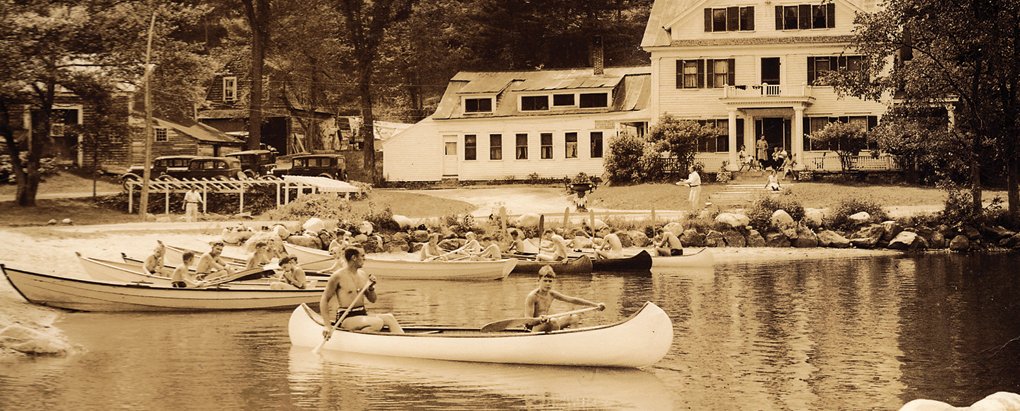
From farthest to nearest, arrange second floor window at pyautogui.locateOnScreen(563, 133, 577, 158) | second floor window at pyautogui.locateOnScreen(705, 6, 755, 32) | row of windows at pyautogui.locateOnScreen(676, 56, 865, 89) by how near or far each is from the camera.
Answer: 1. second floor window at pyautogui.locateOnScreen(563, 133, 577, 158)
2. second floor window at pyautogui.locateOnScreen(705, 6, 755, 32)
3. row of windows at pyautogui.locateOnScreen(676, 56, 865, 89)

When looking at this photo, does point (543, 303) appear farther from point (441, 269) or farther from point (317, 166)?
point (317, 166)

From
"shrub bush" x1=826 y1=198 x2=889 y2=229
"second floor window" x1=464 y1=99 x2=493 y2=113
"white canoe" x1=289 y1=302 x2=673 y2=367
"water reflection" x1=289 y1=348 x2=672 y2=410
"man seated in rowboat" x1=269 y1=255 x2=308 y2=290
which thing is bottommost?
"water reflection" x1=289 y1=348 x2=672 y2=410

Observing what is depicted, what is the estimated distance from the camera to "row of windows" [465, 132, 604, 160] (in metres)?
63.7

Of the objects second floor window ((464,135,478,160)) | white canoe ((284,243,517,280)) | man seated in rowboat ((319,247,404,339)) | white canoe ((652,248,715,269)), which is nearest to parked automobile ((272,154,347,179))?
second floor window ((464,135,478,160))

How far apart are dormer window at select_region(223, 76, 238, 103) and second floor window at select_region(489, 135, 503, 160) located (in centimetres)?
2258

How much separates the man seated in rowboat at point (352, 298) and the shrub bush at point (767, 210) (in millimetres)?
27033

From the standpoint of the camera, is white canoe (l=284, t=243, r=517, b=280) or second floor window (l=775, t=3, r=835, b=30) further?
second floor window (l=775, t=3, r=835, b=30)

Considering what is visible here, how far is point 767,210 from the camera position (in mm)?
47156

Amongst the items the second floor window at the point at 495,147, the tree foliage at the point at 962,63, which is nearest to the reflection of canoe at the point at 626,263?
the tree foliage at the point at 962,63

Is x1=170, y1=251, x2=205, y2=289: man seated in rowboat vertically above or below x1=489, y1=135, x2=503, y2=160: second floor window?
below

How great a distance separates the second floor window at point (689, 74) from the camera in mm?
60594

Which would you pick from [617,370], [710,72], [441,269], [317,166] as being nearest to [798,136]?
[710,72]

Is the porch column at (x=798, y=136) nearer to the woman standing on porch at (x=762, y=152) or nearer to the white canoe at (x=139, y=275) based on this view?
the woman standing on porch at (x=762, y=152)

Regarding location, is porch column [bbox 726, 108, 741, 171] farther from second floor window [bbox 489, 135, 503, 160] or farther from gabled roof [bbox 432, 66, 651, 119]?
second floor window [bbox 489, 135, 503, 160]
